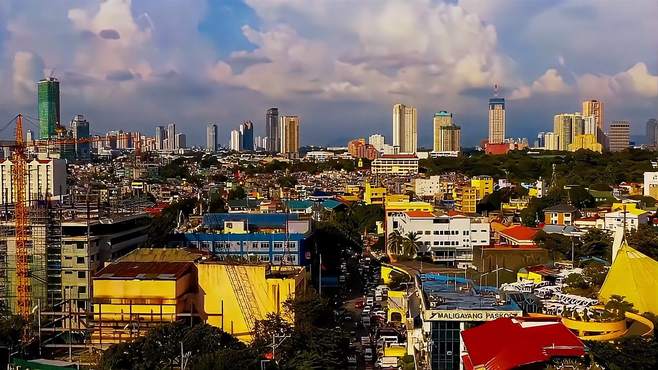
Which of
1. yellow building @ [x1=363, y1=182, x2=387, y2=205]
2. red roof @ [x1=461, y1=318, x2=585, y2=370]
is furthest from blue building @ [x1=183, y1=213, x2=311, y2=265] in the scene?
yellow building @ [x1=363, y1=182, x2=387, y2=205]

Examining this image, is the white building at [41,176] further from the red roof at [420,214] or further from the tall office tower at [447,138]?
the tall office tower at [447,138]

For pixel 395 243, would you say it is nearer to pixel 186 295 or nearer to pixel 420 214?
pixel 420 214

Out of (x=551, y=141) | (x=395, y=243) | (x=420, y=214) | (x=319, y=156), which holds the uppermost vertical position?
(x=551, y=141)

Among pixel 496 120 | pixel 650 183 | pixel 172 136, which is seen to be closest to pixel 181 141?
pixel 172 136

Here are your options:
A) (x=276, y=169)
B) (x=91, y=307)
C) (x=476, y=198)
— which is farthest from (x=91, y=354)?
(x=276, y=169)

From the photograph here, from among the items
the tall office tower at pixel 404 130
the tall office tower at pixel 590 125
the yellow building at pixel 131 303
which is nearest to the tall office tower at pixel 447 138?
the tall office tower at pixel 404 130

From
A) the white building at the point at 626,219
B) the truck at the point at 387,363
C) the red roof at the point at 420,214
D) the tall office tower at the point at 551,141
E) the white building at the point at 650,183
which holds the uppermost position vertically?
the tall office tower at the point at 551,141

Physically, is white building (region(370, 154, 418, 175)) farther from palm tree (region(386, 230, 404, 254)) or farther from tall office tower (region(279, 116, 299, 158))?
tall office tower (region(279, 116, 299, 158))
